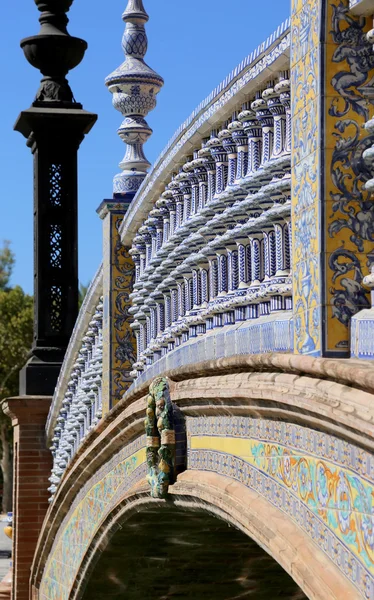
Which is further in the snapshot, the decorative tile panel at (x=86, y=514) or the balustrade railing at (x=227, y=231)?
the decorative tile panel at (x=86, y=514)

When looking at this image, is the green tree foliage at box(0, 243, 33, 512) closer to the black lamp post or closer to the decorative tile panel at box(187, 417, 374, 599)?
the black lamp post

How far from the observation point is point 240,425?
6082mm

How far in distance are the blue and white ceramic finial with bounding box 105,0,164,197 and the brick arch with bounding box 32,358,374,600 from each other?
2.23 metres

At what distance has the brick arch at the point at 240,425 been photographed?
459 cm

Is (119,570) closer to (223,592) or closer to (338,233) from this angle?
(223,592)

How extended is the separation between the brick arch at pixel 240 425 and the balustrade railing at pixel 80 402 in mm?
918

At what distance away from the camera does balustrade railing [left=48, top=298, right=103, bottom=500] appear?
1068cm

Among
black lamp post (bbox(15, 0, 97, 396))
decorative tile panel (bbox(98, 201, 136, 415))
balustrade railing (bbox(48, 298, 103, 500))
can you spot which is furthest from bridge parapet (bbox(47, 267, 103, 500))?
black lamp post (bbox(15, 0, 97, 396))

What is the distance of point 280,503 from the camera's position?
5.46m

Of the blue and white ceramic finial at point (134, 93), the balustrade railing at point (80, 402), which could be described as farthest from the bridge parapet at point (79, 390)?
the blue and white ceramic finial at point (134, 93)

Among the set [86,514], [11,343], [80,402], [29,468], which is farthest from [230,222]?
[11,343]

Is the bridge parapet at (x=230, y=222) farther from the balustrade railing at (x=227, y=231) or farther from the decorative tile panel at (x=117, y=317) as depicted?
the decorative tile panel at (x=117, y=317)

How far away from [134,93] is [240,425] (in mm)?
5315

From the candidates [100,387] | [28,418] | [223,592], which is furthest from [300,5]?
[28,418]
